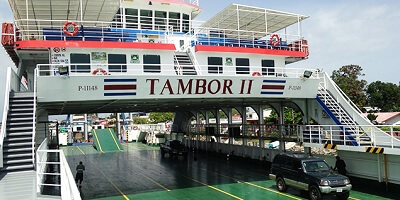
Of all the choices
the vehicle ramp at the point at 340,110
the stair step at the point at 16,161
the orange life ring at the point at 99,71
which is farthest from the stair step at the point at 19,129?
the vehicle ramp at the point at 340,110

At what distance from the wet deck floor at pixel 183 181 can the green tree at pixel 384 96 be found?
47903 mm

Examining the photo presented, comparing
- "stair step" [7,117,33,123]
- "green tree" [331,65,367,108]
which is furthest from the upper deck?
"green tree" [331,65,367,108]

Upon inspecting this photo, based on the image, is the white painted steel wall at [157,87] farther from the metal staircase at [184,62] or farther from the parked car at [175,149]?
the parked car at [175,149]

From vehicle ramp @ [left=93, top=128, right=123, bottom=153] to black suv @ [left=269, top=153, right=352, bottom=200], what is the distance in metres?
29.0

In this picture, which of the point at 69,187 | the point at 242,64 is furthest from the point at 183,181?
the point at 69,187

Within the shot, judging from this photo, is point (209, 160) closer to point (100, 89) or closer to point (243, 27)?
point (243, 27)

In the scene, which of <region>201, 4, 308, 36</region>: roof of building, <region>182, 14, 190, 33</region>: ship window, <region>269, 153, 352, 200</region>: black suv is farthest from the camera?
<region>182, 14, 190, 33</region>: ship window

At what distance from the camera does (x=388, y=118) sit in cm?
5394

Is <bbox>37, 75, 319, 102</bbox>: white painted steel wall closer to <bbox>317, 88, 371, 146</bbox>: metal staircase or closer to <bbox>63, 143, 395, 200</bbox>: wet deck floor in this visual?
<bbox>317, 88, 371, 146</bbox>: metal staircase

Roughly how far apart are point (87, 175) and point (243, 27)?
18.0 meters

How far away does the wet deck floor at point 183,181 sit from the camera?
16.5 meters

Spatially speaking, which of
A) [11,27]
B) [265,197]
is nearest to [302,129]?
[265,197]

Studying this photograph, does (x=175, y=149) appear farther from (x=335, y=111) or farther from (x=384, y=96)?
(x=384, y=96)

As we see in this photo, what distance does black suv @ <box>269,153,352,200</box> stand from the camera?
14016 mm
